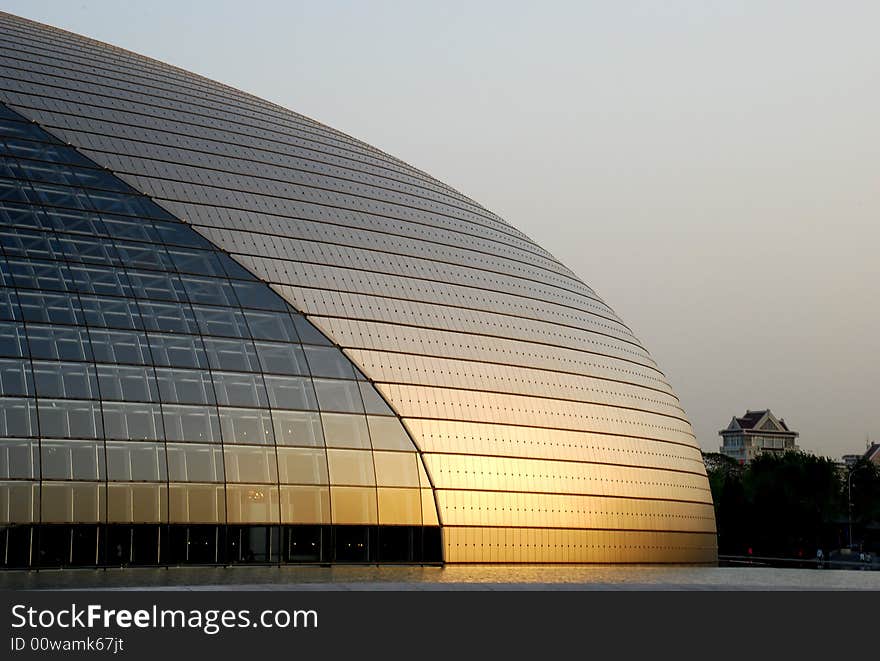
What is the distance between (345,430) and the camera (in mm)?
41344

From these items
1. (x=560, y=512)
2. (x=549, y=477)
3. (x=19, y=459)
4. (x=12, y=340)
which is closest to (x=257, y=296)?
(x=12, y=340)

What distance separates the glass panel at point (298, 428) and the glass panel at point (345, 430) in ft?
0.97

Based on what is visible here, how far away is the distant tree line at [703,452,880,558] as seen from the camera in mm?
88000

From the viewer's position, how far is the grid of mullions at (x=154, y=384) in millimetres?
35625

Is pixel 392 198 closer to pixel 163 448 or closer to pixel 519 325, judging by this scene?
pixel 519 325

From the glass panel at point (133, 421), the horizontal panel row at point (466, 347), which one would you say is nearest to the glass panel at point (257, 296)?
the horizontal panel row at point (466, 347)

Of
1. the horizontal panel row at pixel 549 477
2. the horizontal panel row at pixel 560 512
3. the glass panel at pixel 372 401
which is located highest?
the glass panel at pixel 372 401

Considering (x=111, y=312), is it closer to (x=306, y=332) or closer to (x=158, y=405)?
(x=158, y=405)

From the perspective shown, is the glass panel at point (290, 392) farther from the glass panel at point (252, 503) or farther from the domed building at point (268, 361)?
the glass panel at point (252, 503)

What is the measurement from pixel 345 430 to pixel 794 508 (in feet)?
193

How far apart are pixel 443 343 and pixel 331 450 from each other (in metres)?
7.73
